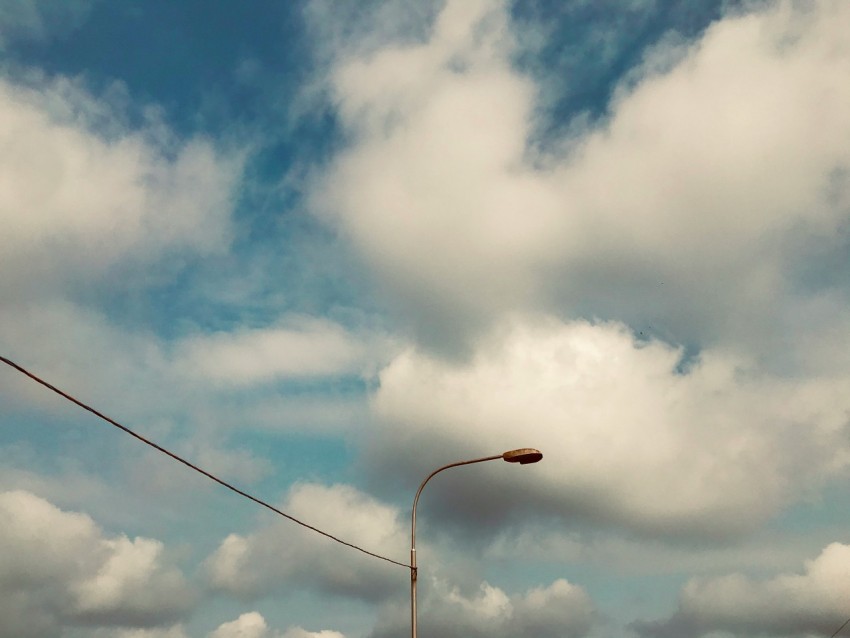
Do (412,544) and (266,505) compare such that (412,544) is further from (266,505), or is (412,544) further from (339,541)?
(266,505)

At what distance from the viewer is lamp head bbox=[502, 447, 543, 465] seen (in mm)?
22047

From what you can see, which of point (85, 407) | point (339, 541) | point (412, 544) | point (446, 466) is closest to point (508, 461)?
point (446, 466)

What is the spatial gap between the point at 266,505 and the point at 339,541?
415 cm

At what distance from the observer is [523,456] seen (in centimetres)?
2220

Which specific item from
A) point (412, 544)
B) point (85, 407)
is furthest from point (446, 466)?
point (85, 407)

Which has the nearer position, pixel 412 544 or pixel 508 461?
pixel 508 461

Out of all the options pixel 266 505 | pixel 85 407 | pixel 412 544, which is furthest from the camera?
pixel 412 544

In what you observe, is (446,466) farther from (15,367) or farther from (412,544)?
(15,367)

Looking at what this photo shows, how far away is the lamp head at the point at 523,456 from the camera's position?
72.3 ft

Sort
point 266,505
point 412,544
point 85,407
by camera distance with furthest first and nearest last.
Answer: point 412,544
point 266,505
point 85,407

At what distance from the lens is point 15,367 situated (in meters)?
11.8

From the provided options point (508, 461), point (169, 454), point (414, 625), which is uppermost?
point (508, 461)

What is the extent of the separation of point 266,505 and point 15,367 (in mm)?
10113

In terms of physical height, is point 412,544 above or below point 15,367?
above
